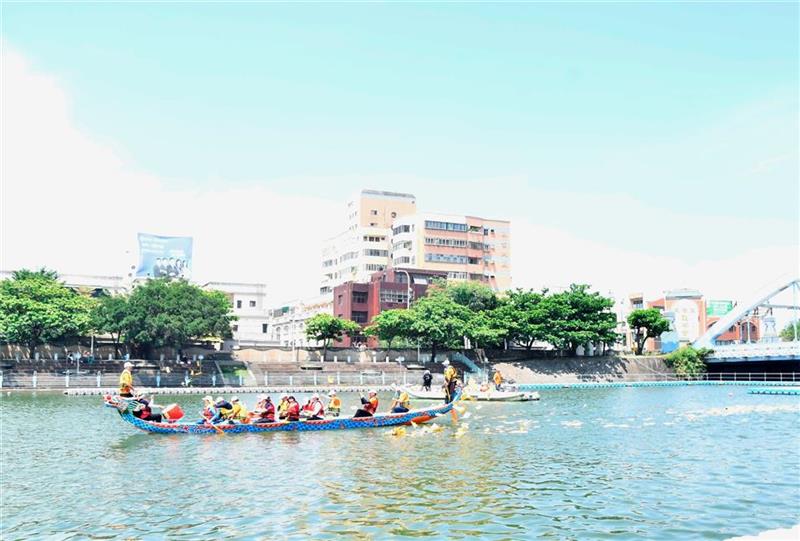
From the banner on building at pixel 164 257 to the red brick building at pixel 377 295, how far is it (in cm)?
2215

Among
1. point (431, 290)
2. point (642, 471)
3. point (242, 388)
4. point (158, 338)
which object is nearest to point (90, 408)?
point (242, 388)

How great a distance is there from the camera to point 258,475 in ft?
74.9

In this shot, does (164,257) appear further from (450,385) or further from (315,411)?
(315,411)

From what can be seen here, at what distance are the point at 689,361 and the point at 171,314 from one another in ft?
198

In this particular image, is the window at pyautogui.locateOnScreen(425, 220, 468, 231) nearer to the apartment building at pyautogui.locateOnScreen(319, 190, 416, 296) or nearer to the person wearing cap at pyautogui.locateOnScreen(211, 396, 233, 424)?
the apartment building at pyautogui.locateOnScreen(319, 190, 416, 296)

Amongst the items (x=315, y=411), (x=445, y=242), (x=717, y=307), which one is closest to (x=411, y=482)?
(x=315, y=411)

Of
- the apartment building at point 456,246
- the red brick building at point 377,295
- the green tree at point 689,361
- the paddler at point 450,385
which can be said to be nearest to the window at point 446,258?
the apartment building at point 456,246

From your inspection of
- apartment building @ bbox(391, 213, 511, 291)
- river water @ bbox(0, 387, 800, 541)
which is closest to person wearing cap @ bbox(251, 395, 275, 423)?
river water @ bbox(0, 387, 800, 541)

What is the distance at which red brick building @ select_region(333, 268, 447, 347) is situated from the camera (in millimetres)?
99938

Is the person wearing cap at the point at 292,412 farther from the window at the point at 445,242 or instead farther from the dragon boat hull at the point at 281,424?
the window at the point at 445,242

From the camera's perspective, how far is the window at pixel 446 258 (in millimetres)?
109669

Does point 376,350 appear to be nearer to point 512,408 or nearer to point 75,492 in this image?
point 512,408

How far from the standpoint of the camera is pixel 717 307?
118562 millimetres

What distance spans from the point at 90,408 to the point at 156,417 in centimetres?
1637
